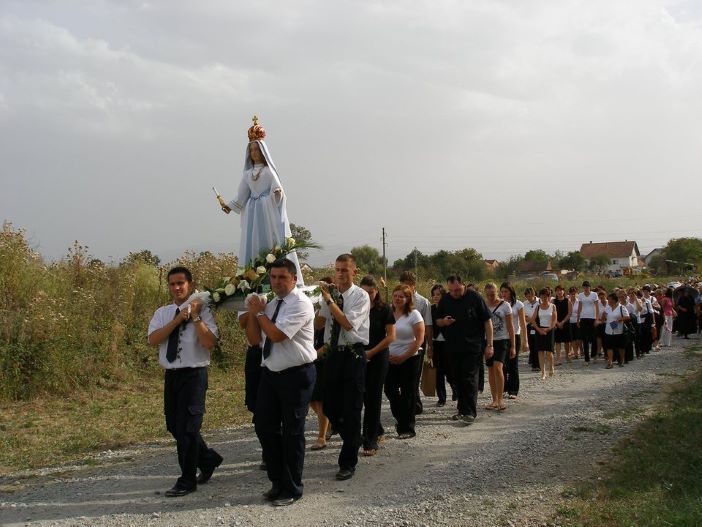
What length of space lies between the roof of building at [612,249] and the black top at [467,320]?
10855 cm

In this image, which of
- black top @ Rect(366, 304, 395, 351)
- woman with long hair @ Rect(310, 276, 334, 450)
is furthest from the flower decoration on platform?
black top @ Rect(366, 304, 395, 351)

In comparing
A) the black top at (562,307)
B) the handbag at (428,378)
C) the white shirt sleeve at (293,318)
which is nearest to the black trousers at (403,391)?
the handbag at (428,378)

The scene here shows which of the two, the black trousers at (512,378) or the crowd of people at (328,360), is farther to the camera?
the black trousers at (512,378)

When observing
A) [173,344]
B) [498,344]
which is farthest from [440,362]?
[173,344]

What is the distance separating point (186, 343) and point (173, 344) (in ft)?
0.39

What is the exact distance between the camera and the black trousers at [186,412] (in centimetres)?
636

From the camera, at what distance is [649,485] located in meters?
6.43

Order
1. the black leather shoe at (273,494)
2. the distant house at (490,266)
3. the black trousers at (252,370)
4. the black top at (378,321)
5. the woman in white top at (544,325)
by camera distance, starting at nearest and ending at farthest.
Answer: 1. the black leather shoe at (273,494)
2. the black trousers at (252,370)
3. the black top at (378,321)
4. the woman in white top at (544,325)
5. the distant house at (490,266)

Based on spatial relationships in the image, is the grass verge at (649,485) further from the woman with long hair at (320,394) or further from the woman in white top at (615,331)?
the woman in white top at (615,331)

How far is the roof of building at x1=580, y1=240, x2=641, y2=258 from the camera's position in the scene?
114875mm

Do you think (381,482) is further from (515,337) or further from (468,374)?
(515,337)

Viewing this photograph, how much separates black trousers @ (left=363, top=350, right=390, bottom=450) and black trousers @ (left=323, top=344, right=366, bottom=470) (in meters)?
0.45

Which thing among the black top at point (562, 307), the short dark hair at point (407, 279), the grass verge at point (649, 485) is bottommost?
the grass verge at point (649, 485)

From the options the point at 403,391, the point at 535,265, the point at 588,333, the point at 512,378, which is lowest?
the point at 512,378
